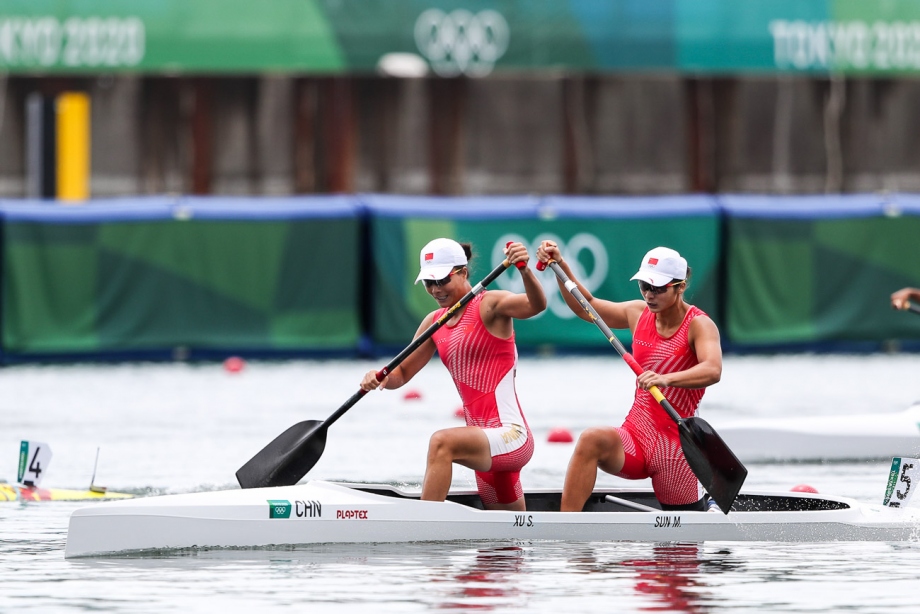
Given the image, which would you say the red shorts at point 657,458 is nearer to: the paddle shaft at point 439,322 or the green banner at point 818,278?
the paddle shaft at point 439,322

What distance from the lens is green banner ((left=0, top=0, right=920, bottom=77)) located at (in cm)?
2667

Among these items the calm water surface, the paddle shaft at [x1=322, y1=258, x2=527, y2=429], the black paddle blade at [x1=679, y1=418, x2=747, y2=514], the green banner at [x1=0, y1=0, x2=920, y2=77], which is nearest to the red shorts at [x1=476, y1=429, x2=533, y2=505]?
the calm water surface

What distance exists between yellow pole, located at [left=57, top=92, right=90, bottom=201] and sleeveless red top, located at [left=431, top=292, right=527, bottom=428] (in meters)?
16.8

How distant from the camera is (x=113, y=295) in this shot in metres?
23.3

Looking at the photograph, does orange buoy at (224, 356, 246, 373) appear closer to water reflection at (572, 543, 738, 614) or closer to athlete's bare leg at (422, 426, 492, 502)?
athlete's bare leg at (422, 426, 492, 502)

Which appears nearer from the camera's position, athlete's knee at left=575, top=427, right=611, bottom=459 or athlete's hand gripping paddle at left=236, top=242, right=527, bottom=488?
athlete's knee at left=575, top=427, right=611, bottom=459

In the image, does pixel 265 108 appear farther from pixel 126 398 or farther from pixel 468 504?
pixel 468 504

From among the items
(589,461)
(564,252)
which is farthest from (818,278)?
(589,461)

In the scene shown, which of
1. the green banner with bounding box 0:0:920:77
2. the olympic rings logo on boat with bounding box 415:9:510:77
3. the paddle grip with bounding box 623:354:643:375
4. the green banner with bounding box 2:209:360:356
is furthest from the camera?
the olympic rings logo on boat with bounding box 415:9:510:77

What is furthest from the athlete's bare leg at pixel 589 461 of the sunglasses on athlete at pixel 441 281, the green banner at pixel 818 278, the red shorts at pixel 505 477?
the green banner at pixel 818 278

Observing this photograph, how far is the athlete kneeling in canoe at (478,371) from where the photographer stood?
391 inches

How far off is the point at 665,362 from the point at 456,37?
1755 cm

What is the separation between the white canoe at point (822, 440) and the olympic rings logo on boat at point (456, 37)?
43.8ft

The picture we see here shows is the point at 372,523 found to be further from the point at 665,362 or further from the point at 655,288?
the point at 655,288
